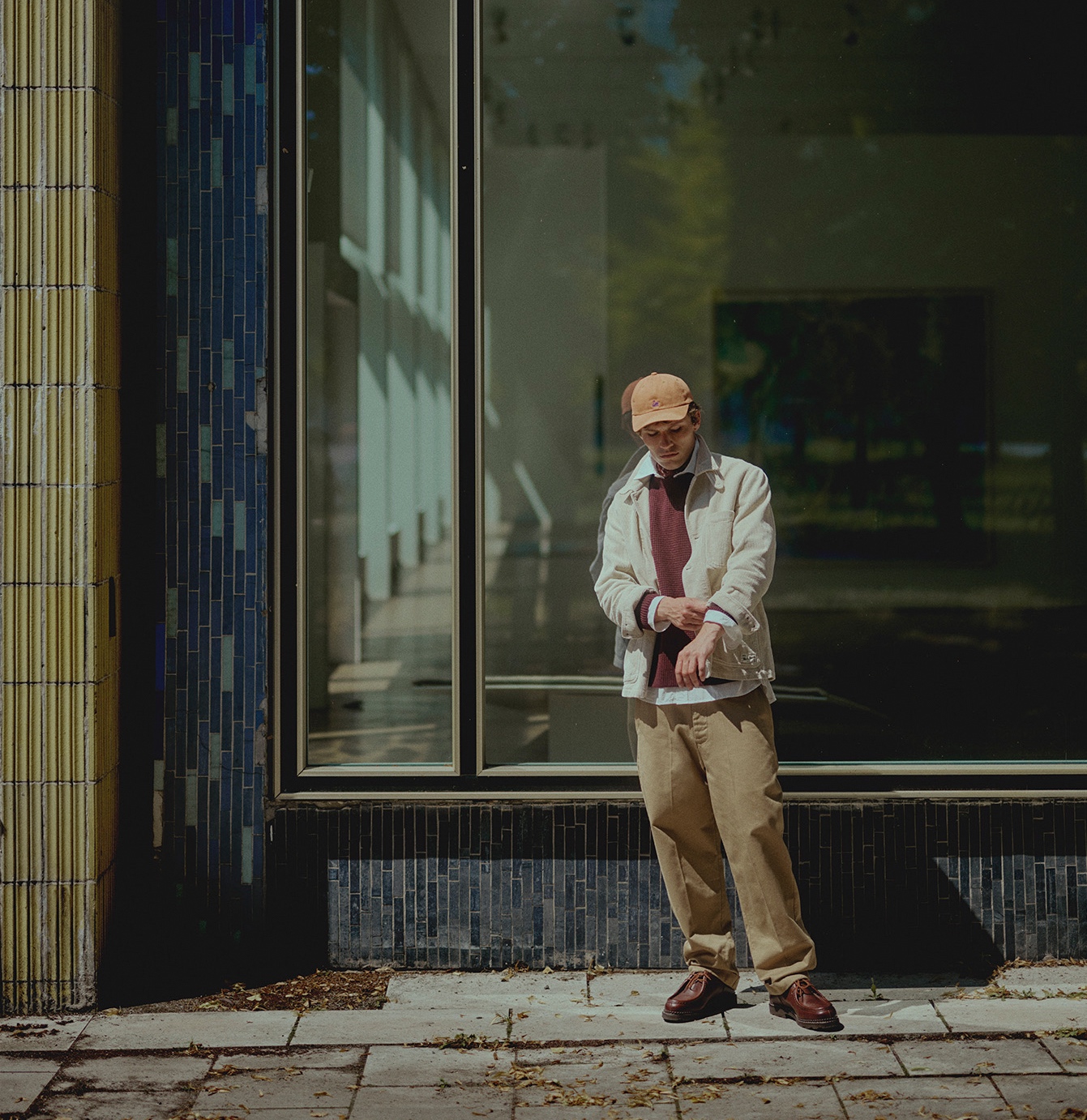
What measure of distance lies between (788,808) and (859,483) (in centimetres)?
312

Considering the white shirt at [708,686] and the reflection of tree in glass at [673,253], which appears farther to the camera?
the reflection of tree in glass at [673,253]

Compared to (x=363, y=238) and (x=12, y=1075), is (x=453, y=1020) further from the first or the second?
(x=363, y=238)

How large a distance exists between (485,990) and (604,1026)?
1.68ft

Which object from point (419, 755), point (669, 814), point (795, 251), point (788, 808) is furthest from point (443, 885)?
point (795, 251)

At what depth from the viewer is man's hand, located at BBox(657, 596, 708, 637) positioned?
4.05m

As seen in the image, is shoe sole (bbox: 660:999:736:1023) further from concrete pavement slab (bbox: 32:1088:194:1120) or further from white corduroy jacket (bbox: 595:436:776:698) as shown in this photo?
concrete pavement slab (bbox: 32:1088:194:1120)

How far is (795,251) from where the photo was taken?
865 cm

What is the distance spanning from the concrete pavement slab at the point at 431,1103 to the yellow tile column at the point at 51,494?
1224 mm

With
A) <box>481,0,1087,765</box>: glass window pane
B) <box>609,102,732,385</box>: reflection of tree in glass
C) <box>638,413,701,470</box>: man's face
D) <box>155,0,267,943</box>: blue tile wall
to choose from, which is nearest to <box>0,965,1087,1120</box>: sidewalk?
<box>155,0,267,943</box>: blue tile wall

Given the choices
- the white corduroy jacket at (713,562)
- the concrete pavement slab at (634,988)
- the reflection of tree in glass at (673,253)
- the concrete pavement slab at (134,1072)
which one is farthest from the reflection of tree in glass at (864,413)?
the concrete pavement slab at (134,1072)

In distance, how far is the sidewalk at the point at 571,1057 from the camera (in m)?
3.62

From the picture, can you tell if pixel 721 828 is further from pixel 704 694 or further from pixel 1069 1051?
pixel 1069 1051

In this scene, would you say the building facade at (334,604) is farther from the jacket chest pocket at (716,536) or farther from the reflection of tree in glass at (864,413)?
the reflection of tree in glass at (864,413)

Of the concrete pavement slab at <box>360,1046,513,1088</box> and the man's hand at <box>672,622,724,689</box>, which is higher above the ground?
the man's hand at <box>672,622,724,689</box>
